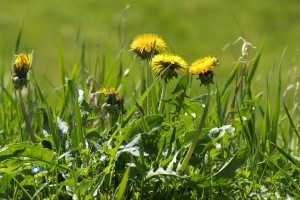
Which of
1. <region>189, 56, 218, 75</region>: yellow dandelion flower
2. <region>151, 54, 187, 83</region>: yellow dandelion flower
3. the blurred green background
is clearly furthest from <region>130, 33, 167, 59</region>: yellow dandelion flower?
the blurred green background

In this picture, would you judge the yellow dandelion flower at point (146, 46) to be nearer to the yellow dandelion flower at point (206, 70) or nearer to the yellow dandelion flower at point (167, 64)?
the yellow dandelion flower at point (167, 64)

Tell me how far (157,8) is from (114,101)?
32.1 feet

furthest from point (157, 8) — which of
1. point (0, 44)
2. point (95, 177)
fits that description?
point (95, 177)

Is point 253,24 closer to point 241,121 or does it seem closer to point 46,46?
point 46,46

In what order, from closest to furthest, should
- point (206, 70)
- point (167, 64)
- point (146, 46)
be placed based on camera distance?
1. point (206, 70)
2. point (167, 64)
3. point (146, 46)

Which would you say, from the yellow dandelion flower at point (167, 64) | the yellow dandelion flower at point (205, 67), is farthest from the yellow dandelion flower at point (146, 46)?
the yellow dandelion flower at point (205, 67)

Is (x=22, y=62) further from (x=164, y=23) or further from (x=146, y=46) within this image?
(x=164, y=23)

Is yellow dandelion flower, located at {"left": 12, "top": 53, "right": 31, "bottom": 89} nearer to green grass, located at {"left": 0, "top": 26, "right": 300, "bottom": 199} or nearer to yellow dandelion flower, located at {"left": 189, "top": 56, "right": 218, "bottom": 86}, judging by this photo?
green grass, located at {"left": 0, "top": 26, "right": 300, "bottom": 199}

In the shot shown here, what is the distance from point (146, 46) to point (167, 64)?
0.13 metres

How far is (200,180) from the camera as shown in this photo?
2.01 m

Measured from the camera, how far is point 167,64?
211 cm

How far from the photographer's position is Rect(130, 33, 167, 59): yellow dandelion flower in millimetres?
2205

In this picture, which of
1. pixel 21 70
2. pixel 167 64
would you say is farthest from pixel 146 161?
pixel 21 70

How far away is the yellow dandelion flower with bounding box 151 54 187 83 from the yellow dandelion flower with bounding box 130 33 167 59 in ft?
0.22
